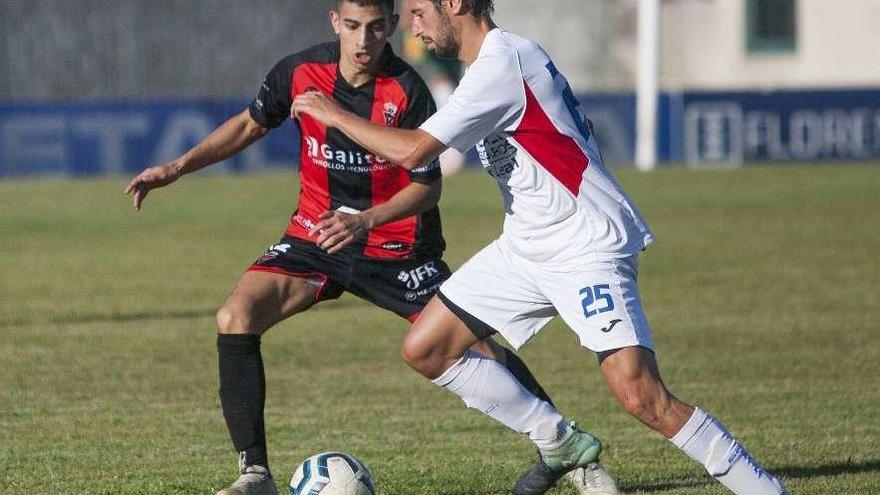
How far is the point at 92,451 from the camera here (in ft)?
26.1

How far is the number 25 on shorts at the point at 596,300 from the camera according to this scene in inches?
241

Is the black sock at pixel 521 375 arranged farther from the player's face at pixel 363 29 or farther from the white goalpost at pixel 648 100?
the white goalpost at pixel 648 100

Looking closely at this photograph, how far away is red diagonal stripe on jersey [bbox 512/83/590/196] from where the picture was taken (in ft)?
20.1

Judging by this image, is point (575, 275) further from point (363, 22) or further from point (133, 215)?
point (133, 215)

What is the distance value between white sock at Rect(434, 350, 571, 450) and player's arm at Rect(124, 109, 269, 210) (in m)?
1.46

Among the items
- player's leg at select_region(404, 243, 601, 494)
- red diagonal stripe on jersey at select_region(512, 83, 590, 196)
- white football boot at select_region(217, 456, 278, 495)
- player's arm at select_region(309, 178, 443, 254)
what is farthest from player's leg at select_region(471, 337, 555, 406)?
→ red diagonal stripe on jersey at select_region(512, 83, 590, 196)

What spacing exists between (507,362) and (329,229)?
1.39m

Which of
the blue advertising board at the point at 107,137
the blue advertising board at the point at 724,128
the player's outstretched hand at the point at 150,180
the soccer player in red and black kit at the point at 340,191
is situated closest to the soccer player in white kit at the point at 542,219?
the soccer player in red and black kit at the point at 340,191

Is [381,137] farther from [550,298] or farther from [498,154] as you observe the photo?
[550,298]

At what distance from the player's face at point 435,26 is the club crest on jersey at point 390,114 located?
3.88 feet

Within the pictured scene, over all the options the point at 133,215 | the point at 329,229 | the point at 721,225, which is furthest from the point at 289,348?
the point at 133,215

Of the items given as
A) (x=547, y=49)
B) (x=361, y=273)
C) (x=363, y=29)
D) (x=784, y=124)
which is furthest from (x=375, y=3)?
(x=547, y=49)

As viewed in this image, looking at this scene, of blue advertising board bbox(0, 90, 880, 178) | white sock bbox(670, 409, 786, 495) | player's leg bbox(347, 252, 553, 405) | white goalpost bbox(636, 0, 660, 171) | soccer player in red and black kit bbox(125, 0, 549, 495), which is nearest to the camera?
white sock bbox(670, 409, 786, 495)

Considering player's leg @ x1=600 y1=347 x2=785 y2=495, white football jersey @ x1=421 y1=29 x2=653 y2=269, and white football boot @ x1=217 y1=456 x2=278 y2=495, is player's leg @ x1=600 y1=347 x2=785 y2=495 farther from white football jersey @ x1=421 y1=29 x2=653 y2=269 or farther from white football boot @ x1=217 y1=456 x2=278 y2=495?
white football boot @ x1=217 y1=456 x2=278 y2=495
